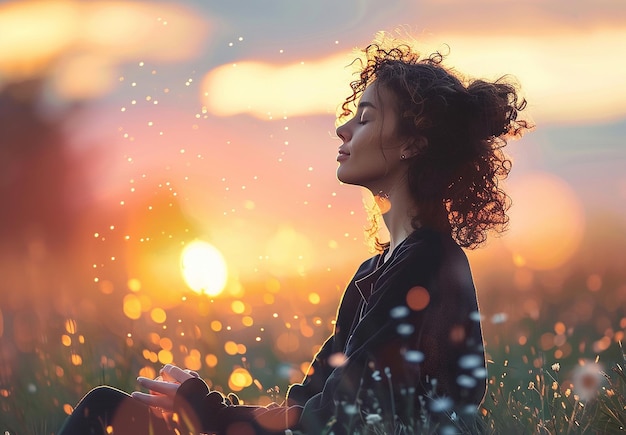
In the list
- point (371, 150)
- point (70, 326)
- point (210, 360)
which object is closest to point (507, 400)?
point (371, 150)

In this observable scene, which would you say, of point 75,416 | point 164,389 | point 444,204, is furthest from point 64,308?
point 444,204

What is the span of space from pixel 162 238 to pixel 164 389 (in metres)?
2.90

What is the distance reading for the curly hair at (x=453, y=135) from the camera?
140 inches

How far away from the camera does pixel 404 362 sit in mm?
2809

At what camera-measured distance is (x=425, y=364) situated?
2.88m

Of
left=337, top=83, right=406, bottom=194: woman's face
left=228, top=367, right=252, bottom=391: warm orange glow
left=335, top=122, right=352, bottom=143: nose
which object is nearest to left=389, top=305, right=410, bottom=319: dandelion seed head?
left=337, top=83, right=406, bottom=194: woman's face

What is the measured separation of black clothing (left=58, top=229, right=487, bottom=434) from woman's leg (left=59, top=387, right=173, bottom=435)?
388 millimetres

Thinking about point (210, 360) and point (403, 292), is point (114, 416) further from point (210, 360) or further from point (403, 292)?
point (210, 360)

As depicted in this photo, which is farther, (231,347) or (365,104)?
(231,347)

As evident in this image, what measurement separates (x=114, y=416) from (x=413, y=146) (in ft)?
5.90

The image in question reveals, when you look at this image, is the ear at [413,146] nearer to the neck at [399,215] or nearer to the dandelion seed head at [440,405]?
the neck at [399,215]

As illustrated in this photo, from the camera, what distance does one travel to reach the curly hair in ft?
11.7

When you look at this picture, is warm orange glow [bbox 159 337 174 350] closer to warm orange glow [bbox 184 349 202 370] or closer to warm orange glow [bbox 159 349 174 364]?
warm orange glow [bbox 159 349 174 364]

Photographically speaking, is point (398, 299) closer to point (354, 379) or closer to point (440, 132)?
point (354, 379)
